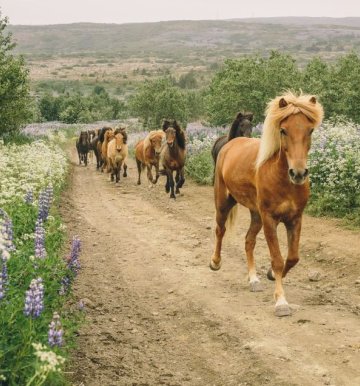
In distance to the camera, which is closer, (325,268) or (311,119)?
(311,119)

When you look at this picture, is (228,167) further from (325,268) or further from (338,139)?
(338,139)

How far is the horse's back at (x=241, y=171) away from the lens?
7.27 metres

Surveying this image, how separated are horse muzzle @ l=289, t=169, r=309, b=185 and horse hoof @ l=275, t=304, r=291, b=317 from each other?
4.67 ft

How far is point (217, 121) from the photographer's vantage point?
33062mm

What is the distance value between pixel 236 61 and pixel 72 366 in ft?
96.8

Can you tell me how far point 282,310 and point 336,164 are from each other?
708 cm

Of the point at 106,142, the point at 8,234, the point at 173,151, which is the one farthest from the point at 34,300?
the point at 106,142

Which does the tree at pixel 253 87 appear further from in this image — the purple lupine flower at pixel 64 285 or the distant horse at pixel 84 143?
the purple lupine flower at pixel 64 285

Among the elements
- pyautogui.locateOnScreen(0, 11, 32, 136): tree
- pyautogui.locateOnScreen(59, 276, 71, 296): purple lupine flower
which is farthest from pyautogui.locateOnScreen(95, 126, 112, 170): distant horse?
pyautogui.locateOnScreen(59, 276, 71, 296): purple lupine flower

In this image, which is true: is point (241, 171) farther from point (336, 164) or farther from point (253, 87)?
point (253, 87)

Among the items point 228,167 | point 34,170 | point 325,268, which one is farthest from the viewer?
point 34,170

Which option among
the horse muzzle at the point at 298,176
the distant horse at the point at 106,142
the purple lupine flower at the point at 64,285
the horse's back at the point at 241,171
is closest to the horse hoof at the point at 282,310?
the horse muzzle at the point at 298,176

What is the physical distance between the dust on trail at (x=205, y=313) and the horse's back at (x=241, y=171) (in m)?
1.24

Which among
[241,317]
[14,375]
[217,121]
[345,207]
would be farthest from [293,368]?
[217,121]
